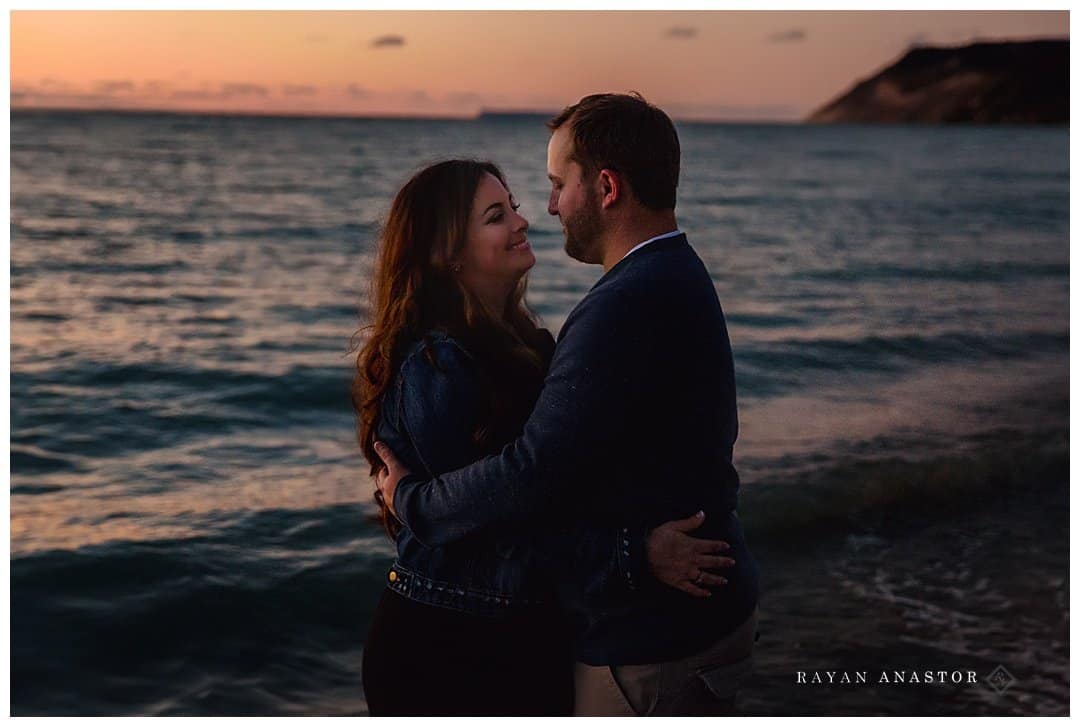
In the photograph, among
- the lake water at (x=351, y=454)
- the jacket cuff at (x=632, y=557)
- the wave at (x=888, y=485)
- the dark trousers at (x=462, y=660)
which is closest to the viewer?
the jacket cuff at (x=632, y=557)

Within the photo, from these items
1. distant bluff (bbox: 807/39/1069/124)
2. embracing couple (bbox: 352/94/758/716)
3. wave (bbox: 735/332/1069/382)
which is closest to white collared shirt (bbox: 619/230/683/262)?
embracing couple (bbox: 352/94/758/716)

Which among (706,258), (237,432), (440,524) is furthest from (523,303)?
(706,258)

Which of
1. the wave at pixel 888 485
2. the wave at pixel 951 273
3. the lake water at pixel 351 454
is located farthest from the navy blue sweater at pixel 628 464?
the wave at pixel 951 273

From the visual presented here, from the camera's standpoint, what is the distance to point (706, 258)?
1570 cm

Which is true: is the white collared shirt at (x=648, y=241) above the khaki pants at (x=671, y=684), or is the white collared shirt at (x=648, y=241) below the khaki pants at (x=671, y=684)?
above

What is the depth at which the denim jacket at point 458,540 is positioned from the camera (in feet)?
7.31

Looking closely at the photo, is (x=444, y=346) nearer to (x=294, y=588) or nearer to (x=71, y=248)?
(x=294, y=588)

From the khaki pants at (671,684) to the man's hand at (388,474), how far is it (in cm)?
48

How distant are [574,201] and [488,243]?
25 cm

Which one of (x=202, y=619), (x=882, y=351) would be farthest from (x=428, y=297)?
(x=882, y=351)

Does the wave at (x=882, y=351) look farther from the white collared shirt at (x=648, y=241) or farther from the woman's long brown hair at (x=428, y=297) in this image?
the white collared shirt at (x=648, y=241)

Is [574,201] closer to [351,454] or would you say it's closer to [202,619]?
[202,619]

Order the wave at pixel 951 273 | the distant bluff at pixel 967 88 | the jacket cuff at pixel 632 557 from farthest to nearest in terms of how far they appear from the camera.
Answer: the wave at pixel 951 273 < the distant bluff at pixel 967 88 < the jacket cuff at pixel 632 557

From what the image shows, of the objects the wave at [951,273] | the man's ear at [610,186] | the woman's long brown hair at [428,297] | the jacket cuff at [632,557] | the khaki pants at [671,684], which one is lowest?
the wave at [951,273]
